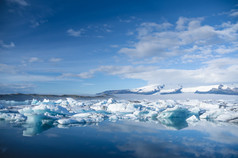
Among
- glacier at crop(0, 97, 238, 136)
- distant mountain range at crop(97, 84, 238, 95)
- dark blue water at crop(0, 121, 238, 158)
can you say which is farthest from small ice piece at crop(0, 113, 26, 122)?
distant mountain range at crop(97, 84, 238, 95)

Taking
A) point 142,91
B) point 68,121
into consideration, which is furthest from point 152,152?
point 142,91

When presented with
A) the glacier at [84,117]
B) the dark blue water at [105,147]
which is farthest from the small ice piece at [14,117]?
the dark blue water at [105,147]

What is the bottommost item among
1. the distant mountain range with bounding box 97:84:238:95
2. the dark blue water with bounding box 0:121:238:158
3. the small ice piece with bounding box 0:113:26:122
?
the dark blue water with bounding box 0:121:238:158

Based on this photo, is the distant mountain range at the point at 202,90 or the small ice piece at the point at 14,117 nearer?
the small ice piece at the point at 14,117

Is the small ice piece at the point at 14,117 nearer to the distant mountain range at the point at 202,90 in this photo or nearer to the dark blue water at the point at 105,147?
the dark blue water at the point at 105,147

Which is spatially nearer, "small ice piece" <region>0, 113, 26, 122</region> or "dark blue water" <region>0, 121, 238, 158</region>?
"dark blue water" <region>0, 121, 238, 158</region>

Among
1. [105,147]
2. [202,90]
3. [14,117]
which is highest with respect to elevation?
[202,90]

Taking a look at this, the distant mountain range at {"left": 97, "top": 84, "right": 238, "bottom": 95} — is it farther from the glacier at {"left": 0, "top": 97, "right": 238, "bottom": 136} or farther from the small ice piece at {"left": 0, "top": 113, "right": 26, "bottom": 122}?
the small ice piece at {"left": 0, "top": 113, "right": 26, "bottom": 122}

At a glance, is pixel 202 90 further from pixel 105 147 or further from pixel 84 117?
pixel 105 147

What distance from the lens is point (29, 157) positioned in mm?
3045

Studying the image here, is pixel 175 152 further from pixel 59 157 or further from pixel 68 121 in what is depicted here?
pixel 68 121

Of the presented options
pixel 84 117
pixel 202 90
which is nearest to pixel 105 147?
pixel 84 117

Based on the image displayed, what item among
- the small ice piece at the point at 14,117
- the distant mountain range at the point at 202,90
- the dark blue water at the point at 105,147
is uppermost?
the distant mountain range at the point at 202,90

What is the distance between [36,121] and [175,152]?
5524 millimetres
